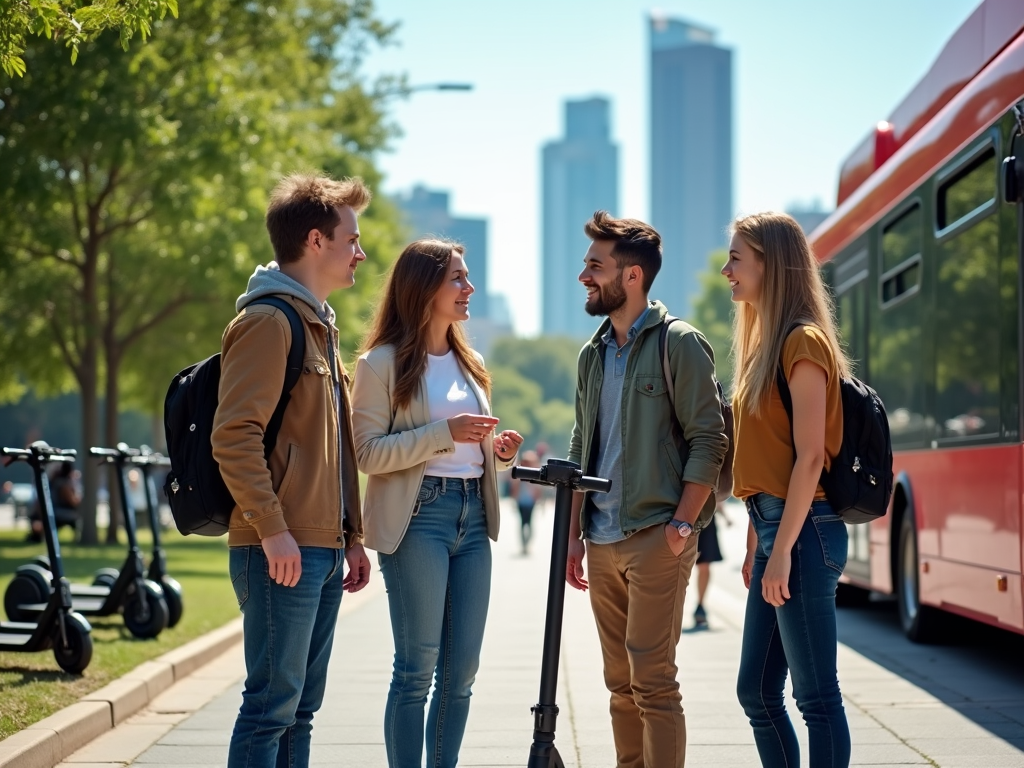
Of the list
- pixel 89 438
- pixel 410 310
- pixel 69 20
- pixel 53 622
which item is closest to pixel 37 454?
pixel 53 622

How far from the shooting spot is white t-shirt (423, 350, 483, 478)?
454 cm

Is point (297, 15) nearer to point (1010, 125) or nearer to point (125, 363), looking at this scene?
point (125, 363)

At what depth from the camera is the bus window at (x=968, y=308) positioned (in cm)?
802

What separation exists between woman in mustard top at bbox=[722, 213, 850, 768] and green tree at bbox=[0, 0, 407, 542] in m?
11.4

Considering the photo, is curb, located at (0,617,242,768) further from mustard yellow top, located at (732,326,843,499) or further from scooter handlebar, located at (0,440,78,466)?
mustard yellow top, located at (732,326,843,499)

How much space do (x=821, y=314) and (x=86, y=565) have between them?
13.9 metres

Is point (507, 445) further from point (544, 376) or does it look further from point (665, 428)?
point (544, 376)

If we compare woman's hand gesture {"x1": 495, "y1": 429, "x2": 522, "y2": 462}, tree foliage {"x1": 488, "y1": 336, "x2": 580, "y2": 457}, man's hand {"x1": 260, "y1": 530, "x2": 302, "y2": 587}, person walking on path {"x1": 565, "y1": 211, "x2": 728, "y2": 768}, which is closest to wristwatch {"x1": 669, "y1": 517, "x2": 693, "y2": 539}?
person walking on path {"x1": 565, "y1": 211, "x2": 728, "y2": 768}

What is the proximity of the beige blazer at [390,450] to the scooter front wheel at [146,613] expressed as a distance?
5.21m

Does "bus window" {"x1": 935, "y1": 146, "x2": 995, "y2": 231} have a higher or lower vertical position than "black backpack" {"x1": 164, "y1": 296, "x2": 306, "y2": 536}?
higher

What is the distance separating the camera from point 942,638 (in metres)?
10.2

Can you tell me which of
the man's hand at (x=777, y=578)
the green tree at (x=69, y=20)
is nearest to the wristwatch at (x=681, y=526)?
the man's hand at (x=777, y=578)

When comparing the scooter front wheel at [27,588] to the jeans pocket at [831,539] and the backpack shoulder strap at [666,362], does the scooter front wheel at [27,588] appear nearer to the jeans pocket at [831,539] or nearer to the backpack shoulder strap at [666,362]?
the backpack shoulder strap at [666,362]

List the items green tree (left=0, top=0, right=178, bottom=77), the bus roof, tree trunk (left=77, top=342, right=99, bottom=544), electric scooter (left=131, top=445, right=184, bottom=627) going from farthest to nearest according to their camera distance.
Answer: tree trunk (left=77, top=342, right=99, bottom=544), electric scooter (left=131, top=445, right=184, bottom=627), the bus roof, green tree (left=0, top=0, right=178, bottom=77)
